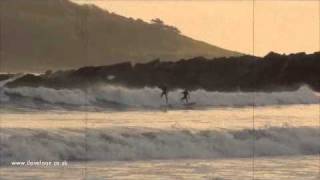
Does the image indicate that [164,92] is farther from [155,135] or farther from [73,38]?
[73,38]

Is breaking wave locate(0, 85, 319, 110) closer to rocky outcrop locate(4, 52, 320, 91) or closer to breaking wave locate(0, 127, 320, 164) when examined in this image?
rocky outcrop locate(4, 52, 320, 91)

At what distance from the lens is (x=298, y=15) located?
4742 mm

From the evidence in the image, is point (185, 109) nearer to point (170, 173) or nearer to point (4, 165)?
point (170, 173)

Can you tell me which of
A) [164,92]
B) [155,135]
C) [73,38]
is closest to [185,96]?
[164,92]

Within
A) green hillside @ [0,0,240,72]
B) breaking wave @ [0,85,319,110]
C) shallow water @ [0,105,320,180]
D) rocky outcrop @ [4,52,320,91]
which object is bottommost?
shallow water @ [0,105,320,180]

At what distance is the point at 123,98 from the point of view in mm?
4645

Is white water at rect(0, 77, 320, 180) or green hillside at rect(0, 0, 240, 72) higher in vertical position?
green hillside at rect(0, 0, 240, 72)

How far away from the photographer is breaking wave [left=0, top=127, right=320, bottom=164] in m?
4.58

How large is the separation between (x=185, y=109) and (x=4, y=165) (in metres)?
1.24

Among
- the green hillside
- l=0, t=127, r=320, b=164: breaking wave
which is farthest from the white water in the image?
the green hillside

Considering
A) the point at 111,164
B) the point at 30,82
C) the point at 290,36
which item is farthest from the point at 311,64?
the point at 30,82

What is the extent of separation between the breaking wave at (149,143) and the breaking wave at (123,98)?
7.0 inches

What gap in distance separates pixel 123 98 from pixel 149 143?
1.14 ft

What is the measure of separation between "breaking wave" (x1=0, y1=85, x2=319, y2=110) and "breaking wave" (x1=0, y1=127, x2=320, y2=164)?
18 cm
